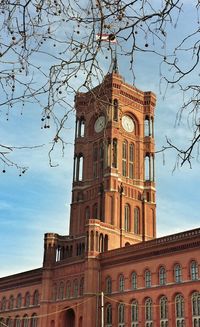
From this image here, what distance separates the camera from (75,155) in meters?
69.2

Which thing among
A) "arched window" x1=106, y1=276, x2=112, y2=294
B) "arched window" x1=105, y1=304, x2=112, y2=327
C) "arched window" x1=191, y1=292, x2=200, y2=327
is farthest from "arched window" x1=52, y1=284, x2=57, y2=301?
"arched window" x1=191, y1=292, x2=200, y2=327

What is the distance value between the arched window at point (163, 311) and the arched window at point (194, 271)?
3876 mm

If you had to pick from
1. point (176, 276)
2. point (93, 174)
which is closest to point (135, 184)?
point (93, 174)

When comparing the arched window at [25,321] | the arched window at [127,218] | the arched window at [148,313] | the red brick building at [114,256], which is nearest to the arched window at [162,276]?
the red brick building at [114,256]

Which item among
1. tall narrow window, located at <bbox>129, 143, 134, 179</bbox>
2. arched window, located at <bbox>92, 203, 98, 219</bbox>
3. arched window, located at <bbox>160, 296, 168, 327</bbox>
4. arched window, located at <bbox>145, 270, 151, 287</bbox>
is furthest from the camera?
tall narrow window, located at <bbox>129, 143, 134, 179</bbox>

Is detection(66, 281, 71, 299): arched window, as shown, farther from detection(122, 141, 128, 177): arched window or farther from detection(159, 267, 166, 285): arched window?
detection(122, 141, 128, 177): arched window

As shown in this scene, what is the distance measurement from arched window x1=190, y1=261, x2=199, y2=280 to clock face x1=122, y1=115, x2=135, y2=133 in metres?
29.1

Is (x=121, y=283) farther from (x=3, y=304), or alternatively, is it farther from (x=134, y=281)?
(x=3, y=304)

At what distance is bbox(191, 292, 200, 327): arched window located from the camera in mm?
40513

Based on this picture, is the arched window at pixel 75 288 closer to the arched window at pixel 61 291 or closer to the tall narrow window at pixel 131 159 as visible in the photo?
the arched window at pixel 61 291

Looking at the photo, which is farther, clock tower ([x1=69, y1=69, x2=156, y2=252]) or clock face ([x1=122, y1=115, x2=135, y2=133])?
clock face ([x1=122, y1=115, x2=135, y2=133])

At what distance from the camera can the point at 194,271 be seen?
42188 mm

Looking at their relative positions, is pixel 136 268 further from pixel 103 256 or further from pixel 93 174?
pixel 93 174

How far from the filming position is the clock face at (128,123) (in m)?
68.1
